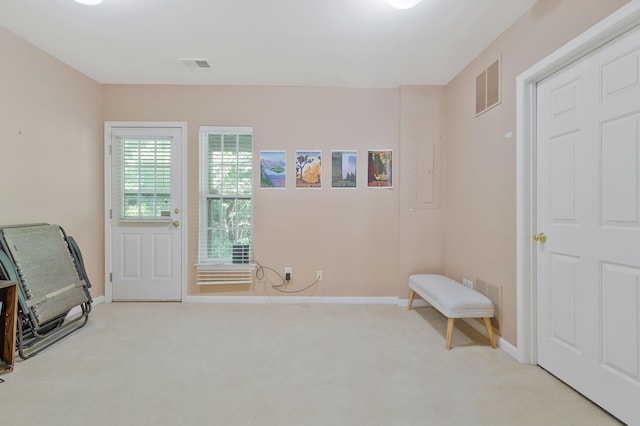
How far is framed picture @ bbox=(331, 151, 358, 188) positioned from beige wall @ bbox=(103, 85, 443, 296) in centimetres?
7

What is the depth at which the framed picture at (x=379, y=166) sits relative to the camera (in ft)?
12.2

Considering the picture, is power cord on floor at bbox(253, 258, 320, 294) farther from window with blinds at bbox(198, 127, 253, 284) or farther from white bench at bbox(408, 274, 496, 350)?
white bench at bbox(408, 274, 496, 350)

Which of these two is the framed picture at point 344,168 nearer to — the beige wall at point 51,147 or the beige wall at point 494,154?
the beige wall at point 494,154

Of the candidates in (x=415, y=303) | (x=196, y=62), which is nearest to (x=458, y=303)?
(x=415, y=303)

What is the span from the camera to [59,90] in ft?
10.2

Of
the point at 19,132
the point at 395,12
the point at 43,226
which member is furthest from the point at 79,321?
the point at 395,12

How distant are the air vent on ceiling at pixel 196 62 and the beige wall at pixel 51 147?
4.10ft

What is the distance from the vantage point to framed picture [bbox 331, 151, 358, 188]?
146 inches

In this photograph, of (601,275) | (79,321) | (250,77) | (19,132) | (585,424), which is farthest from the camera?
(250,77)

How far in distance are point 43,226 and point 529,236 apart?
401 cm

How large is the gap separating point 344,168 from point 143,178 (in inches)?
93.7

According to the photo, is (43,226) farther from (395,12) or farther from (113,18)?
(395,12)

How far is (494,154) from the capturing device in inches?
105

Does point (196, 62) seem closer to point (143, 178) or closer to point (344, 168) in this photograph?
point (143, 178)
